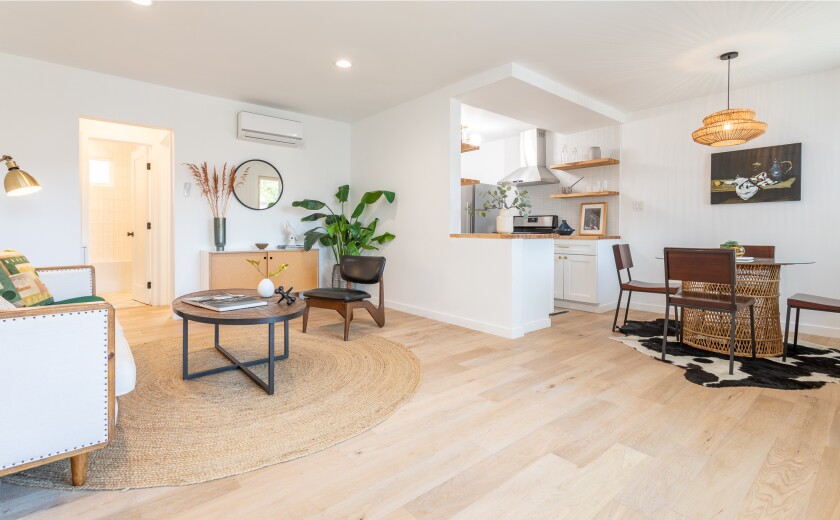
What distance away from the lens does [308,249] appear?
5043 millimetres

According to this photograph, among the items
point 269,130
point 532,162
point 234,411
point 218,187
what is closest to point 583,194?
point 532,162

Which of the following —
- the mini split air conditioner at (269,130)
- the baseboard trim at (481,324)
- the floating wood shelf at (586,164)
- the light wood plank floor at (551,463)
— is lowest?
the light wood plank floor at (551,463)

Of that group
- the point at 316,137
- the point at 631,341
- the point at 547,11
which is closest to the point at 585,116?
the point at 547,11

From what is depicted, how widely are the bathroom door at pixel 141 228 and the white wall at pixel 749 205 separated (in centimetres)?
602

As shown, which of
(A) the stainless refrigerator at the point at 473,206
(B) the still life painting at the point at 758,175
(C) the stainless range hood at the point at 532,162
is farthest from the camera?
(C) the stainless range hood at the point at 532,162

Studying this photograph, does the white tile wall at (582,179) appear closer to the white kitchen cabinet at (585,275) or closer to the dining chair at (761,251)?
the white kitchen cabinet at (585,275)

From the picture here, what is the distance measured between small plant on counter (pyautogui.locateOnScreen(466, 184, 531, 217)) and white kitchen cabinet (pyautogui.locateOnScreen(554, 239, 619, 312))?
2.67 ft

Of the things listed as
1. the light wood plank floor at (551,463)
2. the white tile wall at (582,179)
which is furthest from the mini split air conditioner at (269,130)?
the light wood plank floor at (551,463)

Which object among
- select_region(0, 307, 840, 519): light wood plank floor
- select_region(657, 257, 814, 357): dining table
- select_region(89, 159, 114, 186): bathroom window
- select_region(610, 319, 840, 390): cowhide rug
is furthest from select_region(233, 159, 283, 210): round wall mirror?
select_region(657, 257, 814, 357): dining table

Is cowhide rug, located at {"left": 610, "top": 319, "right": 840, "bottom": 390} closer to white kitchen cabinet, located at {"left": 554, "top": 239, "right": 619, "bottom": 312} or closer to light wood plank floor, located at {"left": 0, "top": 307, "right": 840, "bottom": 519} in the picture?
light wood plank floor, located at {"left": 0, "top": 307, "right": 840, "bottom": 519}

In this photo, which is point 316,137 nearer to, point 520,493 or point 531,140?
point 531,140

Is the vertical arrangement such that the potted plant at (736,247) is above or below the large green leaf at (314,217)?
below

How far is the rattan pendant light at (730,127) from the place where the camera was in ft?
10.8

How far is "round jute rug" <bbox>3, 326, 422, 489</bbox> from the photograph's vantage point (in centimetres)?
165
